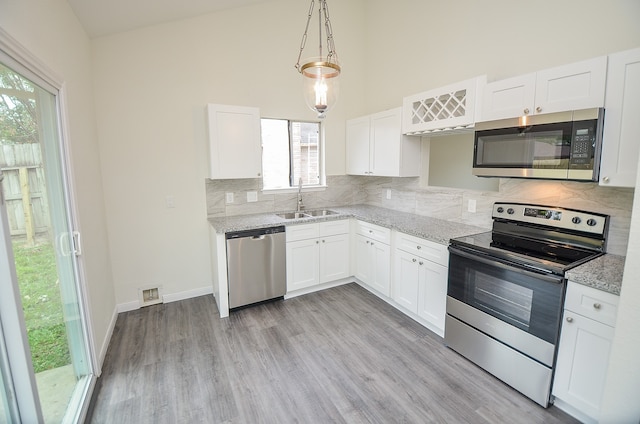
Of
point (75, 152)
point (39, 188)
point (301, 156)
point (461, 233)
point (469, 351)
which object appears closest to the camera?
point (39, 188)

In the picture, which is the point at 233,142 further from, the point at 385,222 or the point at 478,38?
the point at 478,38

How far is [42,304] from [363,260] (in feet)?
9.44

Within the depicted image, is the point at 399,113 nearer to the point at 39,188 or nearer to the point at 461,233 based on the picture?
the point at 461,233

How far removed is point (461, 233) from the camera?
8.83ft

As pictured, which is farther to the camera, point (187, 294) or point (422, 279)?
point (187, 294)

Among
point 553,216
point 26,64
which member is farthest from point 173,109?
point 553,216

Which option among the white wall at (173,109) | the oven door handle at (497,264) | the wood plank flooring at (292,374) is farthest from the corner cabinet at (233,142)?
the oven door handle at (497,264)

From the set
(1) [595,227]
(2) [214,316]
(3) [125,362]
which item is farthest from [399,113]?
(3) [125,362]

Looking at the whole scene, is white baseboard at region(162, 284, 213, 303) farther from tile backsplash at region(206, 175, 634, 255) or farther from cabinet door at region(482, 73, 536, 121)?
cabinet door at region(482, 73, 536, 121)

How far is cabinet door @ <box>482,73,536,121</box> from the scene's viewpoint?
2.10 m

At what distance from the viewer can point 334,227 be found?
3.65 m

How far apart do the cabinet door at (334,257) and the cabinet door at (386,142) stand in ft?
3.11

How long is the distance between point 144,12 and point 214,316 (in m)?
2.95

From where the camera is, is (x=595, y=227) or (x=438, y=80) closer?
(x=595, y=227)
